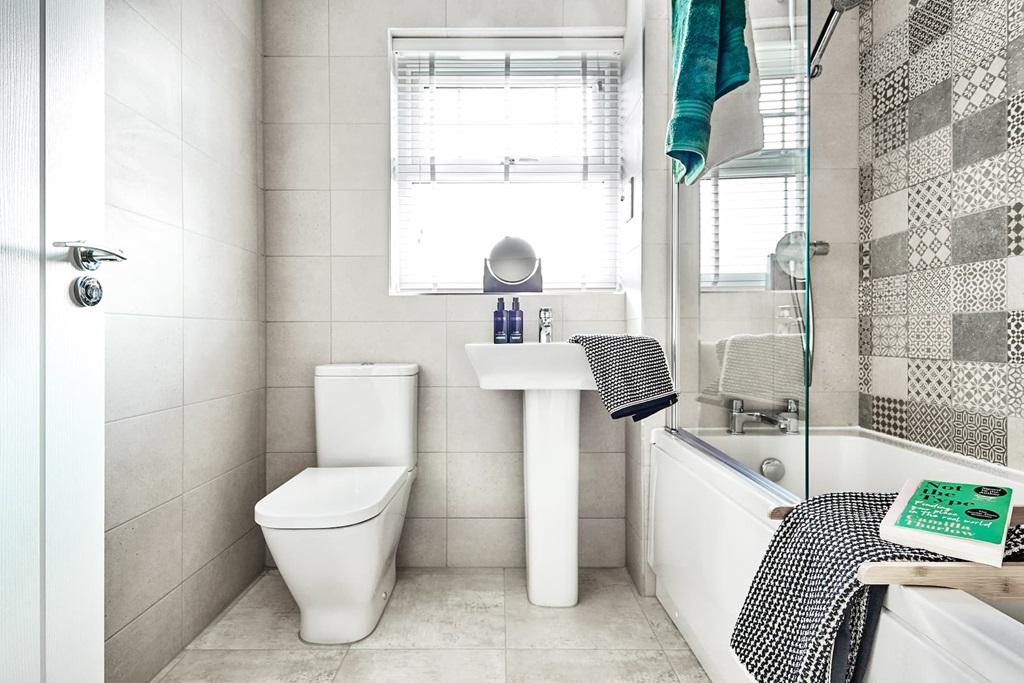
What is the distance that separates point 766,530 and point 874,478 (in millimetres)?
821

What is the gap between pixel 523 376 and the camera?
190cm

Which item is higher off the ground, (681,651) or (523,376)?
(523,376)

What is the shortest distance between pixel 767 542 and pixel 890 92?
4.94ft

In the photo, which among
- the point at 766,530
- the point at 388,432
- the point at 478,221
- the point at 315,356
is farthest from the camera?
the point at 478,221

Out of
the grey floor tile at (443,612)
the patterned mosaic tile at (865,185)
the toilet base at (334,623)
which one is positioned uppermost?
the patterned mosaic tile at (865,185)

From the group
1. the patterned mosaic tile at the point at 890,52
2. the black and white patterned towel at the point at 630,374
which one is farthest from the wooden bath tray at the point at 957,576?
the patterned mosaic tile at the point at 890,52

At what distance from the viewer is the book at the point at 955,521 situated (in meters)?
A: 0.66

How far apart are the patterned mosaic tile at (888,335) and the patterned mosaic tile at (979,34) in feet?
2.34

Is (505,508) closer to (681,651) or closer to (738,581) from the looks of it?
(681,651)

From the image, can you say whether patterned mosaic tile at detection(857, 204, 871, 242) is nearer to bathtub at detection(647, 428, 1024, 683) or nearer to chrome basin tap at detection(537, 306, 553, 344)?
bathtub at detection(647, 428, 1024, 683)

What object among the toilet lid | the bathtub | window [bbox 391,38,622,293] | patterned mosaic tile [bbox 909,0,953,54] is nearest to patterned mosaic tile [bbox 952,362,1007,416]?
the bathtub

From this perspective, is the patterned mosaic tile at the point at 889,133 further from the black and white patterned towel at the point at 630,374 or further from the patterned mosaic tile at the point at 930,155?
the black and white patterned towel at the point at 630,374

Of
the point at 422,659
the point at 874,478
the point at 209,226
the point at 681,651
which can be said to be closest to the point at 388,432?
the point at 422,659

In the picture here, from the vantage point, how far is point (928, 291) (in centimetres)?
173
